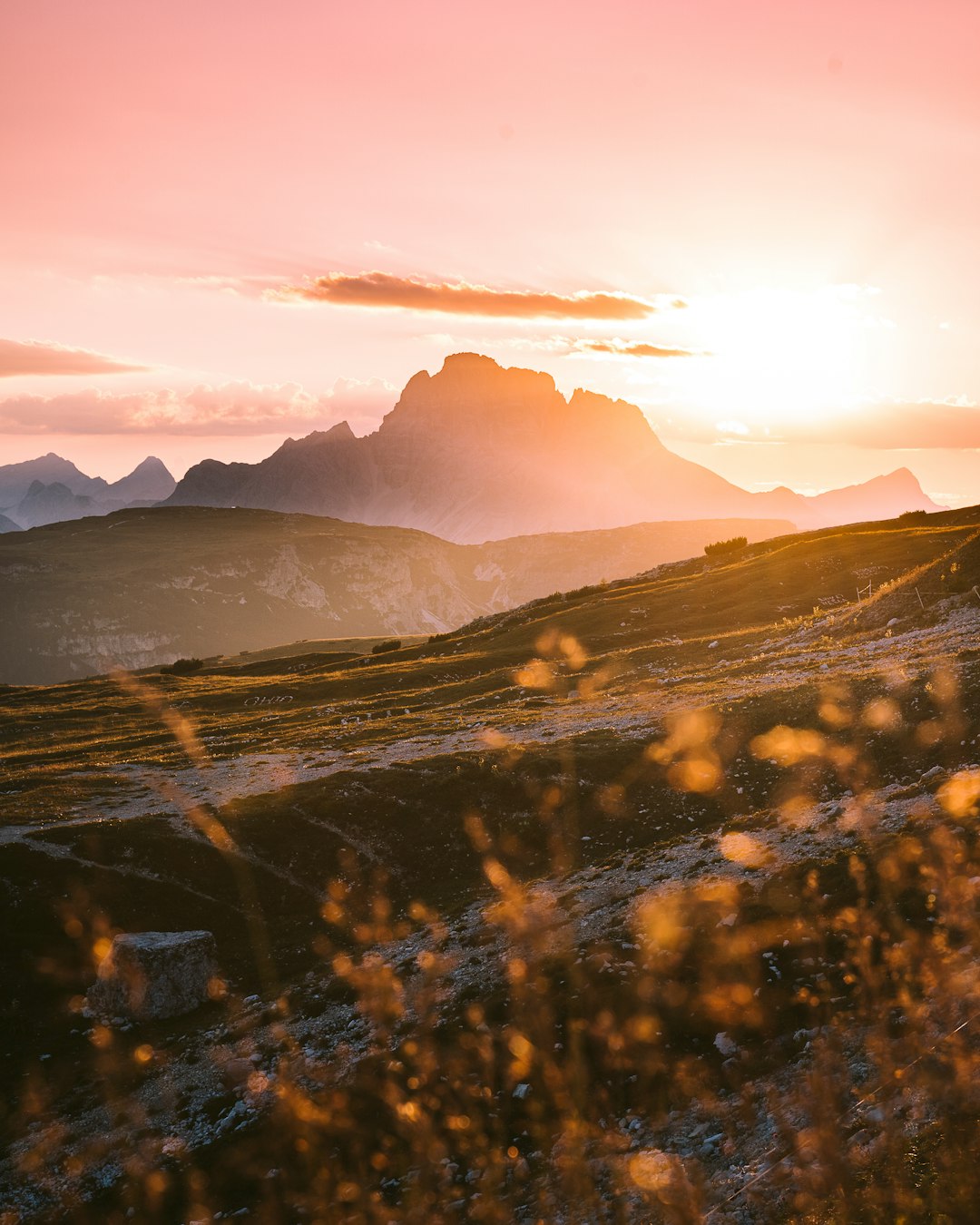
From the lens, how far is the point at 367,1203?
1678cm

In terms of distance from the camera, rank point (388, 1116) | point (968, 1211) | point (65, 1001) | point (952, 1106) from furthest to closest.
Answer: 1. point (65, 1001)
2. point (388, 1116)
3. point (952, 1106)
4. point (968, 1211)

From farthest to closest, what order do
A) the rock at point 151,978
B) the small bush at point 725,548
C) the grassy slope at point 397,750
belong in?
the small bush at point 725,548 → the grassy slope at point 397,750 → the rock at point 151,978

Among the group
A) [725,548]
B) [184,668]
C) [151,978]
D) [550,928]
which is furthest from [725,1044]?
[184,668]

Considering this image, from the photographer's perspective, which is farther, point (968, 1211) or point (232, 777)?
point (232, 777)

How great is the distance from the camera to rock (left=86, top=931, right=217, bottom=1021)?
26.3 m

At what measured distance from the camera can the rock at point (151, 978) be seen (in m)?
26.3

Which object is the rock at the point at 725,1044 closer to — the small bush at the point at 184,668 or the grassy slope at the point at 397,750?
the grassy slope at the point at 397,750

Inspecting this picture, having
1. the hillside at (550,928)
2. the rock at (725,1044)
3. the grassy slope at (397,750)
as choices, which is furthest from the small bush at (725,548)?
the rock at (725,1044)

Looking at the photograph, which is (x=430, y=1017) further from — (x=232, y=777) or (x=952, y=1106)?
(x=232, y=777)

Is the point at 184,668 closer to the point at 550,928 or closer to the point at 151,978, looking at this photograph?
the point at 151,978

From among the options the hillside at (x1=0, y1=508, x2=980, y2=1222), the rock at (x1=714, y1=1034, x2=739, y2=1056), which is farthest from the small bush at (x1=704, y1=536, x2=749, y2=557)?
the rock at (x1=714, y1=1034, x2=739, y2=1056)

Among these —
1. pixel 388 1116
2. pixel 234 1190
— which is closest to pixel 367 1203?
pixel 388 1116

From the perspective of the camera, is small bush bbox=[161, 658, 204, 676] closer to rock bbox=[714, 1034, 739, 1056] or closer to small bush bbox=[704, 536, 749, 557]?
small bush bbox=[704, 536, 749, 557]

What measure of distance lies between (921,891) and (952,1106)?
8223 mm
